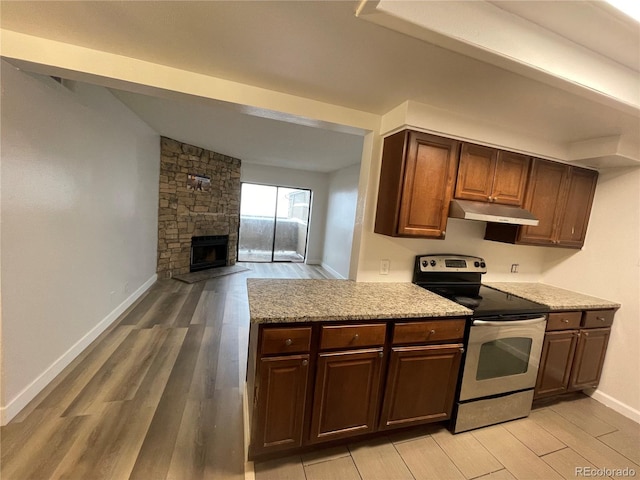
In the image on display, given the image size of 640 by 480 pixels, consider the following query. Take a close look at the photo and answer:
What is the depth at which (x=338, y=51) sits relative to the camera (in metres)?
1.38

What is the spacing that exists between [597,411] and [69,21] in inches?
181

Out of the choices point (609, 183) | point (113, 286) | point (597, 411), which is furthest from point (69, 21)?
point (597, 411)

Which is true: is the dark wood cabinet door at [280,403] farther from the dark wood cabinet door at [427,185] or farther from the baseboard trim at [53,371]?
the baseboard trim at [53,371]

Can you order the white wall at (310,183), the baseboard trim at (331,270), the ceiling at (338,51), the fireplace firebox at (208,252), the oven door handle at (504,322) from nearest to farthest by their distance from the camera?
the ceiling at (338,51) < the oven door handle at (504,322) < the fireplace firebox at (208,252) < the baseboard trim at (331,270) < the white wall at (310,183)

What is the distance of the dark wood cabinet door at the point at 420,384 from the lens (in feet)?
5.71

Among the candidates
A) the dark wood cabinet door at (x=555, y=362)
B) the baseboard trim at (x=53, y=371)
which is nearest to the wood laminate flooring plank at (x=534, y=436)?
the dark wood cabinet door at (x=555, y=362)

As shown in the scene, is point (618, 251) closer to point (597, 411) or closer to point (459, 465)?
point (597, 411)

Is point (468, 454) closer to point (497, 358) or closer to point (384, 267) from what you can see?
point (497, 358)

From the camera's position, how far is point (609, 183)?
257 centimetres

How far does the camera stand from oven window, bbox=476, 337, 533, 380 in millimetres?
1906

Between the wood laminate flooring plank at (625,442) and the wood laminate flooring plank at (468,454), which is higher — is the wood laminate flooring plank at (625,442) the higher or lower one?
the higher one

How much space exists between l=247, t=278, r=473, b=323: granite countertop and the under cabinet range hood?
66cm

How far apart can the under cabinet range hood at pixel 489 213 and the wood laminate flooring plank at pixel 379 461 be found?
168 centimetres

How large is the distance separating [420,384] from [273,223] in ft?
19.4
